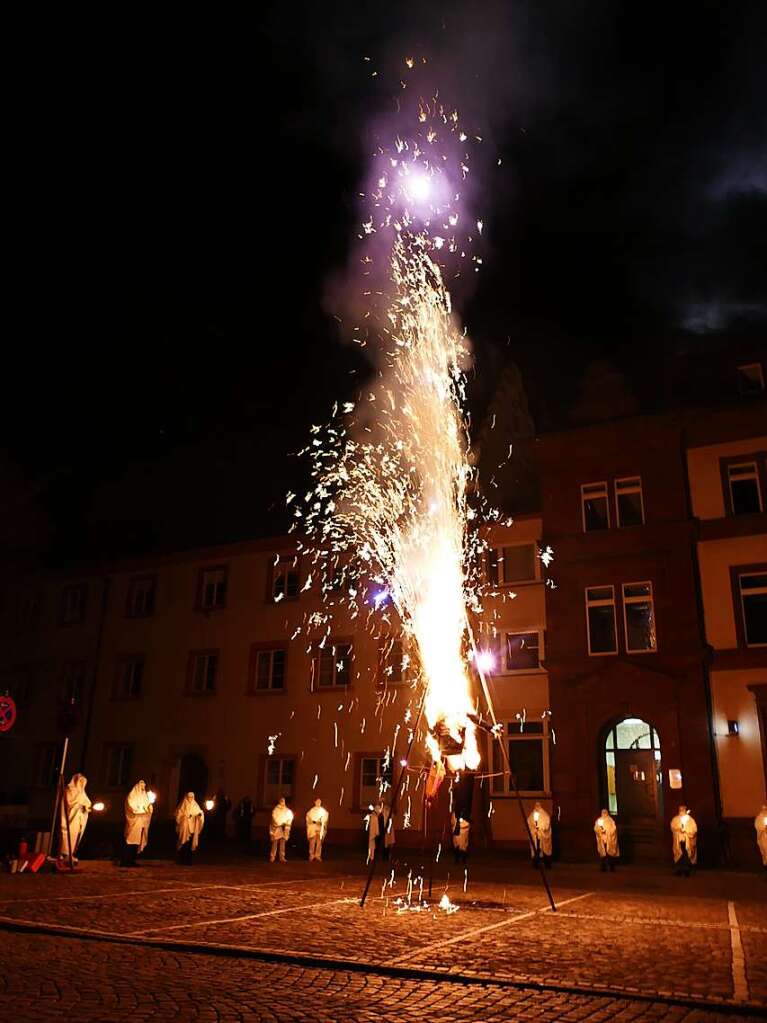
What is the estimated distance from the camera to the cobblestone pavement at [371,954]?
282 inches

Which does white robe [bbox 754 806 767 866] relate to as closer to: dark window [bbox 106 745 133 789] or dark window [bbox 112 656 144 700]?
dark window [bbox 106 745 133 789]

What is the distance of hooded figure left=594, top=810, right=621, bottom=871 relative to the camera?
2020 cm

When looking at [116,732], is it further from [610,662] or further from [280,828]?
[610,662]

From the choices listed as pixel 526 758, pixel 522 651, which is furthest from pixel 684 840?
pixel 522 651

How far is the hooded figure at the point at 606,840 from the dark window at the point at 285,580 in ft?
44.8

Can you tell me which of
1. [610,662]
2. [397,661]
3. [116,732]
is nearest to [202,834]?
[116,732]

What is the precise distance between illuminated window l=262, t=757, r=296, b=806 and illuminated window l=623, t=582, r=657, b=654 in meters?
12.0

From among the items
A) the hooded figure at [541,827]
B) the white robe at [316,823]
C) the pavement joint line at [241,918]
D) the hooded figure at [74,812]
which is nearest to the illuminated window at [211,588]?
the white robe at [316,823]

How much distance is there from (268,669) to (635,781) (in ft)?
43.3

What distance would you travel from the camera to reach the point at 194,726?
3064cm

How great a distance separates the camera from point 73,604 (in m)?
35.7

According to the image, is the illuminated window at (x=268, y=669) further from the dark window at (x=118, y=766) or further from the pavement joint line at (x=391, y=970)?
the pavement joint line at (x=391, y=970)

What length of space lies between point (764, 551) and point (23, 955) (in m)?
19.9

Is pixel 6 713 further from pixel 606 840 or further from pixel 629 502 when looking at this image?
pixel 629 502
